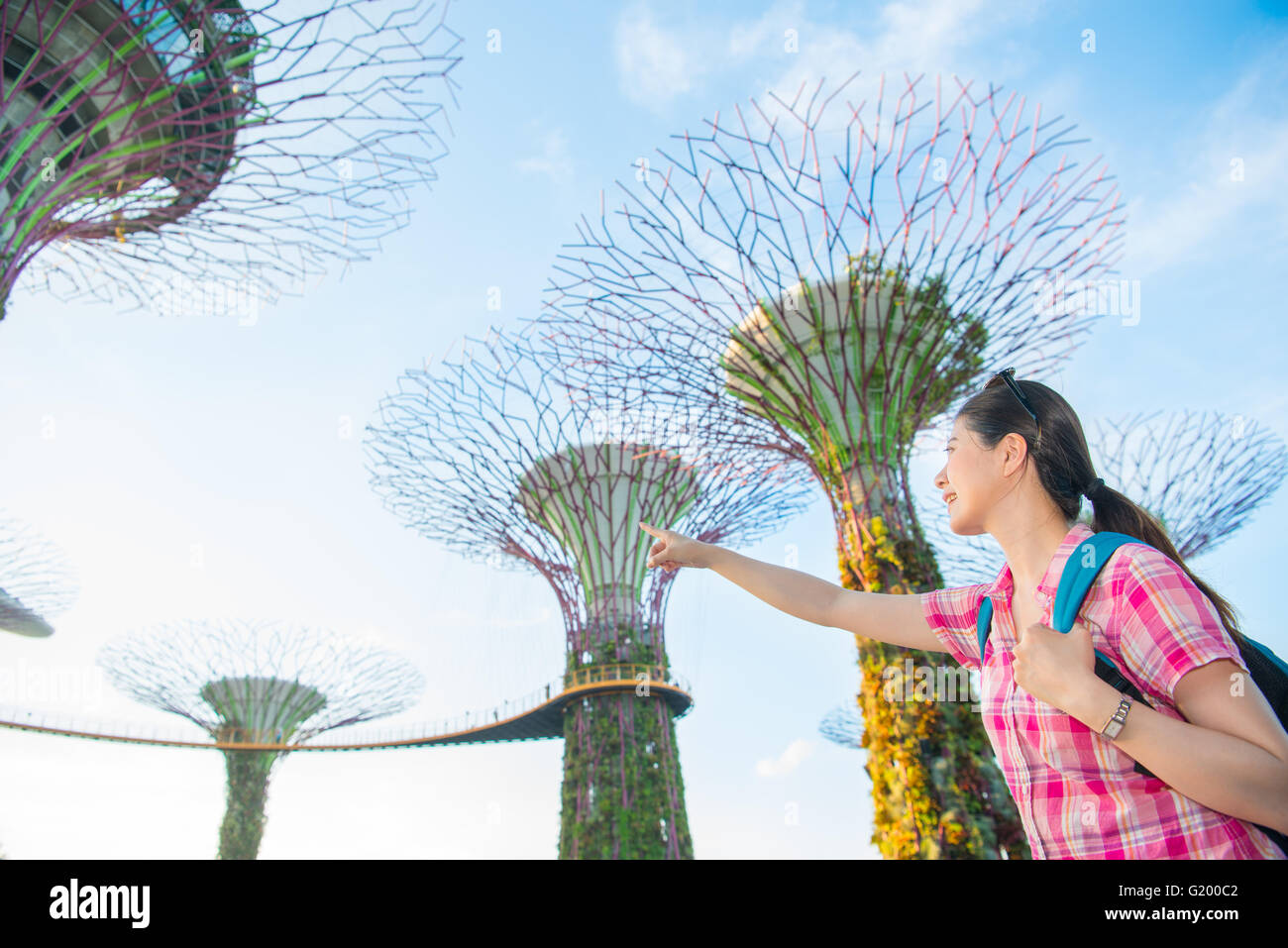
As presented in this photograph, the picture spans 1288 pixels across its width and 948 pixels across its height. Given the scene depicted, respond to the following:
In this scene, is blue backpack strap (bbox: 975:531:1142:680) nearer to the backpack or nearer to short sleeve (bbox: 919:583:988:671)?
the backpack

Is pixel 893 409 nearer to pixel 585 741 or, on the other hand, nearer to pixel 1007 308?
pixel 1007 308

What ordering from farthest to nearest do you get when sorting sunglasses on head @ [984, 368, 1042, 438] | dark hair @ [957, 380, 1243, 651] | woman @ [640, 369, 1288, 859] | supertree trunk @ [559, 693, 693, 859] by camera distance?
1. supertree trunk @ [559, 693, 693, 859]
2. sunglasses on head @ [984, 368, 1042, 438]
3. dark hair @ [957, 380, 1243, 651]
4. woman @ [640, 369, 1288, 859]

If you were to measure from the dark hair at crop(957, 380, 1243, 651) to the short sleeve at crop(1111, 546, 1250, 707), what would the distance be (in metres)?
0.31

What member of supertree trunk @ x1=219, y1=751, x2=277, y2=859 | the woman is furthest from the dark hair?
supertree trunk @ x1=219, y1=751, x2=277, y2=859

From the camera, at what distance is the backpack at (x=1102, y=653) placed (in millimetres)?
1318

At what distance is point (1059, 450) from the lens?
1.70 m

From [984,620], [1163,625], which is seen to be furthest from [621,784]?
[1163,625]

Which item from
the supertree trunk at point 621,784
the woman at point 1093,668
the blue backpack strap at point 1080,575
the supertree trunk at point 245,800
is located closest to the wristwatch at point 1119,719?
the woman at point 1093,668

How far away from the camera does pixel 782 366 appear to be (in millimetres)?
9539

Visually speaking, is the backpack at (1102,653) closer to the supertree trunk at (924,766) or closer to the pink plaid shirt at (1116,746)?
the pink plaid shirt at (1116,746)

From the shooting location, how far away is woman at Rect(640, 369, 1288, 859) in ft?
3.77

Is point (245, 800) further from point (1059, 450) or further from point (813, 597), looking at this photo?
point (1059, 450)

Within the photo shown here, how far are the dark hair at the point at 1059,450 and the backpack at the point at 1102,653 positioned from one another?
22 cm

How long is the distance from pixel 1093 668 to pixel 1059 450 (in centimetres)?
58
